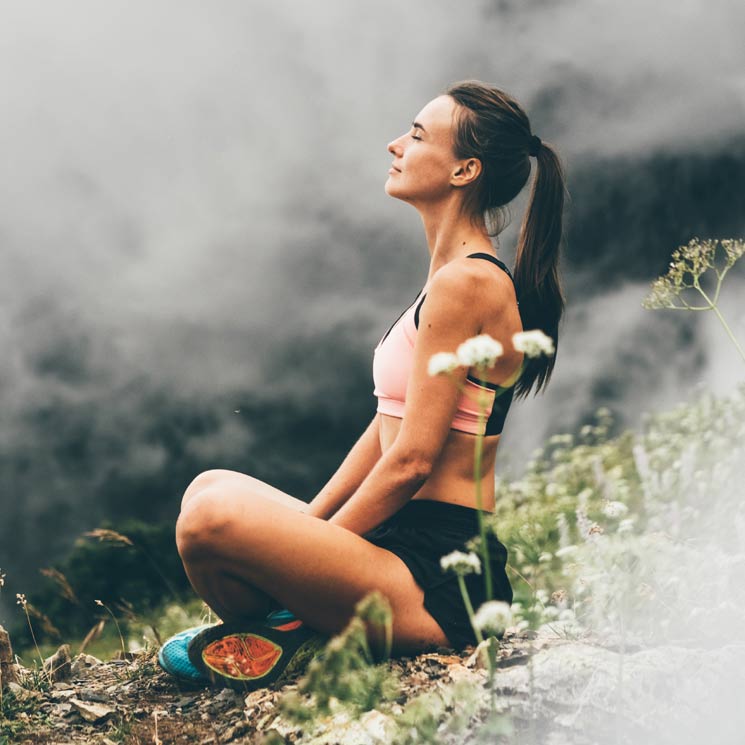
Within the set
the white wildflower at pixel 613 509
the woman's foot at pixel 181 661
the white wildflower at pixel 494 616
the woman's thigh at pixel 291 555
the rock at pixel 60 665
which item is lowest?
the rock at pixel 60 665

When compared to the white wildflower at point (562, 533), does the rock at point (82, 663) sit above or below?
below

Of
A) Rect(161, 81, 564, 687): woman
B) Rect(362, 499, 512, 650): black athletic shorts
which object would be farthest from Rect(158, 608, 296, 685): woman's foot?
Rect(362, 499, 512, 650): black athletic shorts

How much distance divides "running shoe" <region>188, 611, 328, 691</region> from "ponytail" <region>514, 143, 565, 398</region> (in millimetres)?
1405

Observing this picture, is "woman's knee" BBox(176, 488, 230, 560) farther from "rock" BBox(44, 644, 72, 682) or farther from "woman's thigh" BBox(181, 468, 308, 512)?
"rock" BBox(44, 644, 72, 682)

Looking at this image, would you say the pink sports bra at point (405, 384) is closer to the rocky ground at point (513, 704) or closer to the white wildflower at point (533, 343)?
the rocky ground at point (513, 704)

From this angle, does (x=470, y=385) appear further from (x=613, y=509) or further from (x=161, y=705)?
(x=161, y=705)

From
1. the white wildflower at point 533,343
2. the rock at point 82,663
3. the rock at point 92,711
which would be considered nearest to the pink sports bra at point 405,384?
the white wildflower at point 533,343

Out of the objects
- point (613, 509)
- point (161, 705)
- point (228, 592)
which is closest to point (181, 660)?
point (161, 705)

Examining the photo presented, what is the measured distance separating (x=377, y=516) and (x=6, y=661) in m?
1.98

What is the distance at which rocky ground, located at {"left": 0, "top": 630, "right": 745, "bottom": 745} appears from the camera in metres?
2.95

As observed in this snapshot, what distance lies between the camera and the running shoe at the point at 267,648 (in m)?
3.72

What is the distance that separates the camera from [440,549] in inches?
137

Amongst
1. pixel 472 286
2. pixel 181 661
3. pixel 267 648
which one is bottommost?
pixel 181 661

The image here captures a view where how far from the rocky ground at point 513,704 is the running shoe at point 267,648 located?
0.07 meters
